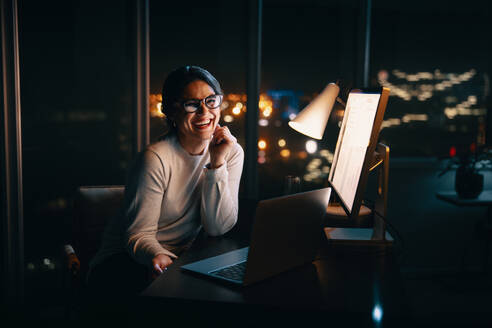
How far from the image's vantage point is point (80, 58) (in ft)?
10.2

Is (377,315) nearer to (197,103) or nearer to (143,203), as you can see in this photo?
(143,203)

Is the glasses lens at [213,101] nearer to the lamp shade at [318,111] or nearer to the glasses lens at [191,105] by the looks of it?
the glasses lens at [191,105]

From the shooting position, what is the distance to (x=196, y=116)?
1.67 meters

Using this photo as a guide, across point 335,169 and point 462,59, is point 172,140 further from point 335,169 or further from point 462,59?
point 462,59

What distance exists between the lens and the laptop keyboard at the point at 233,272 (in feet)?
3.44

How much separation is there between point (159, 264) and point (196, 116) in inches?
23.7

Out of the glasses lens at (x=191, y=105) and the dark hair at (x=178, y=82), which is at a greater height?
the dark hair at (x=178, y=82)

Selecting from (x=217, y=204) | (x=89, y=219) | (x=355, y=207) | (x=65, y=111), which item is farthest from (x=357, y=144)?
(x=65, y=111)

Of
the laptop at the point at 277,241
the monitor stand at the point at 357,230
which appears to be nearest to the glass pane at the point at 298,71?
the monitor stand at the point at 357,230

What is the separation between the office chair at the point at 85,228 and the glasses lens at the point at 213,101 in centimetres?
59

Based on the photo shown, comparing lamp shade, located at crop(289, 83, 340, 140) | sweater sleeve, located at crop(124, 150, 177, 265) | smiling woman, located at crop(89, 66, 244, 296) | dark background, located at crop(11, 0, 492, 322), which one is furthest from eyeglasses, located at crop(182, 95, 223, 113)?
dark background, located at crop(11, 0, 492, 322)

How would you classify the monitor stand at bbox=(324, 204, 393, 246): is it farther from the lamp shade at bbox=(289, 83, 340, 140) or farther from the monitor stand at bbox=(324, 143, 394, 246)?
the lamp shade at bbox=(289, 83, 340, 140)

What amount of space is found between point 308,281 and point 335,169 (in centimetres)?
53

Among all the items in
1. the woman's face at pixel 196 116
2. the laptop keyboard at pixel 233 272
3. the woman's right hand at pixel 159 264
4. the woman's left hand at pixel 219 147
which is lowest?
the woman's right hand at pixel 159 264
